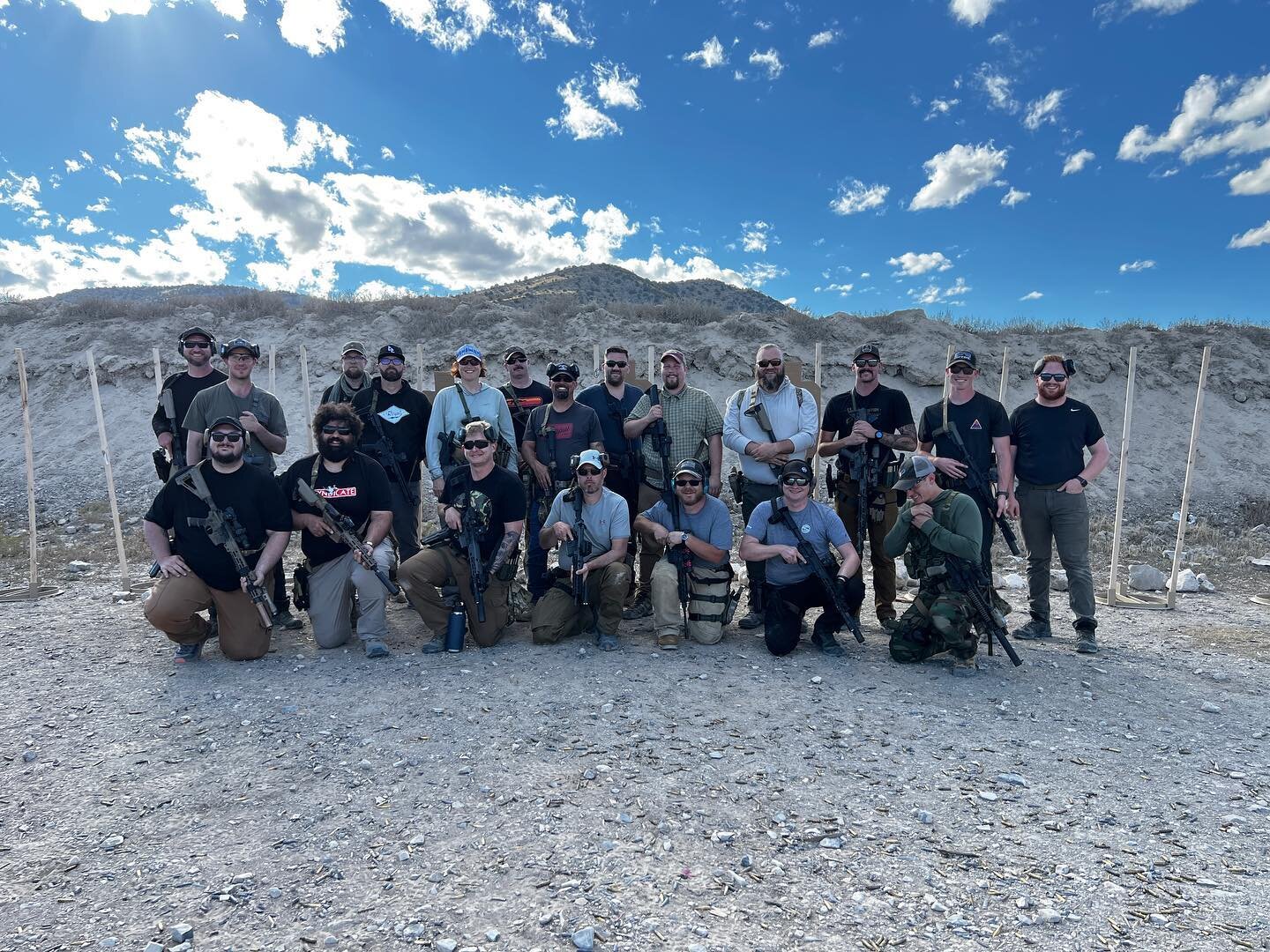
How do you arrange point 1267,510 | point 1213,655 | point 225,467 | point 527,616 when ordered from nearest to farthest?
point 225,467 → point 1213,655 → point 527,616 → point 1267,510

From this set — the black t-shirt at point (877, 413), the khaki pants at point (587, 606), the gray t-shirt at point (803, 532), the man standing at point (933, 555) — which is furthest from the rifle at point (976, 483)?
the khaki pants at point (587, 606)

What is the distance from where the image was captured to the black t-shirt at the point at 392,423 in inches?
255

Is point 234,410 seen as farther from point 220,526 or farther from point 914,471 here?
point 914,471

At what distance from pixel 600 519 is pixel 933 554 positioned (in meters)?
2.62

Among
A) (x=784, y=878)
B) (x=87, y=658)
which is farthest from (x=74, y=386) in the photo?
(x=784, y=878)

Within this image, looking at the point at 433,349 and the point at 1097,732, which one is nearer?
the point at 1097,732

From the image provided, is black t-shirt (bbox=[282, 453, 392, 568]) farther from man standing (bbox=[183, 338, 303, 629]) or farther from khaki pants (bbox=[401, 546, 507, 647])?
khaki pants (bbox=[401, 546, 507, 647])

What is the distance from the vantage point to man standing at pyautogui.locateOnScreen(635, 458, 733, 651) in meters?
5.58

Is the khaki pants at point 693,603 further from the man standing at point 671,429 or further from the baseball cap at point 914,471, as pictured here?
the baseball cap at point 914,471

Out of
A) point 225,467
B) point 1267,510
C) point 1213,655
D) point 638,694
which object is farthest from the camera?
point 1267,510

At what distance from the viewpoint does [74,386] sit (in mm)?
16828

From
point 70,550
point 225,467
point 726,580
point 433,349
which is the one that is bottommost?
point 70,550

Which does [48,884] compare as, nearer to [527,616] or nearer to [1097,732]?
[527,616]

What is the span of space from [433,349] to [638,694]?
13491 mm
